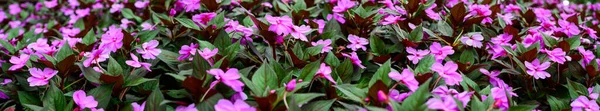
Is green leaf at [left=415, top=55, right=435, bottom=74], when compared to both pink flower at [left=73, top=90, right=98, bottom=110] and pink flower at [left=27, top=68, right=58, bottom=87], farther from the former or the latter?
pink flower at [left=27, top=68, right=58, bottom=87]

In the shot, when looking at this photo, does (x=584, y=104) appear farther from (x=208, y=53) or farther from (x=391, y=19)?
(x=208, y=53)

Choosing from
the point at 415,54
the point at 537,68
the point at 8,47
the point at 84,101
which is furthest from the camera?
the point at 8,47

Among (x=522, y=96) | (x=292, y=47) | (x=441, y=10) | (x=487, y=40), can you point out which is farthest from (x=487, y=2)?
(x=292, y=47)

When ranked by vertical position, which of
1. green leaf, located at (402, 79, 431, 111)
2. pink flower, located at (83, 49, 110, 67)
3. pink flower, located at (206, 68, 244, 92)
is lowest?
pink flower, located at (83, 49, 110, 67)

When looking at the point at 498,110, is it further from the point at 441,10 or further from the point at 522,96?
A: the point at 441,10

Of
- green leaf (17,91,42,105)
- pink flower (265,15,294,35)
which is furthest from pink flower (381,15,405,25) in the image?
green leaf (17,91,42,105)

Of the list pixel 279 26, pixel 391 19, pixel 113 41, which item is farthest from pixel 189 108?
pixel 391 19
